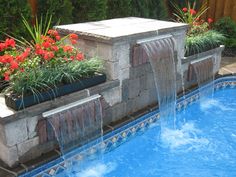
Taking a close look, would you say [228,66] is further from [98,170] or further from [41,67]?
[41,67]

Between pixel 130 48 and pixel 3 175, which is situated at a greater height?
pixel 130 48

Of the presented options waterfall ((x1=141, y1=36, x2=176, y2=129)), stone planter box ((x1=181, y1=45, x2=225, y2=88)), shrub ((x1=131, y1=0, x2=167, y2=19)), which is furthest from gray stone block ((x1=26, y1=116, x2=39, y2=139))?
shrub ((x1=131, y1=0, x2=167, y2=19))

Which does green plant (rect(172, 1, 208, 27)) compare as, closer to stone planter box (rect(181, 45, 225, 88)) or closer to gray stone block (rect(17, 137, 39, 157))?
stone planter box (rect(181, 45, 225, 88))

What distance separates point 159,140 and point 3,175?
2.26 m

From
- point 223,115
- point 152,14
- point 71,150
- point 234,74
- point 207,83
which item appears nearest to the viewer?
point 71,150

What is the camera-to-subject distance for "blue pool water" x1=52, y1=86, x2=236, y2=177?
12.8ft

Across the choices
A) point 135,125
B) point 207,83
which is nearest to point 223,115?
point 207,83

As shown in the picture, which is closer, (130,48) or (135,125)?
(130,48)

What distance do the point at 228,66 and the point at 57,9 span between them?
13.3 ft

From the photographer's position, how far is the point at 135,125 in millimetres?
4648

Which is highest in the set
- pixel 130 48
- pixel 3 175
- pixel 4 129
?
pixel 130 48

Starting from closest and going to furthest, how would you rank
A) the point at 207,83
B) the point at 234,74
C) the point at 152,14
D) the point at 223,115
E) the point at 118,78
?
the point at 118,78, the point at 223,115, the point at 207,83, the point at 234,74, the point at 152,14

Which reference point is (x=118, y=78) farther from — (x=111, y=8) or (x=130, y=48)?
(x=111, y=8)

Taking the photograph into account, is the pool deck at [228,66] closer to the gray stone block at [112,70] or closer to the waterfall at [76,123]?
the gray stone block at [112,70]
